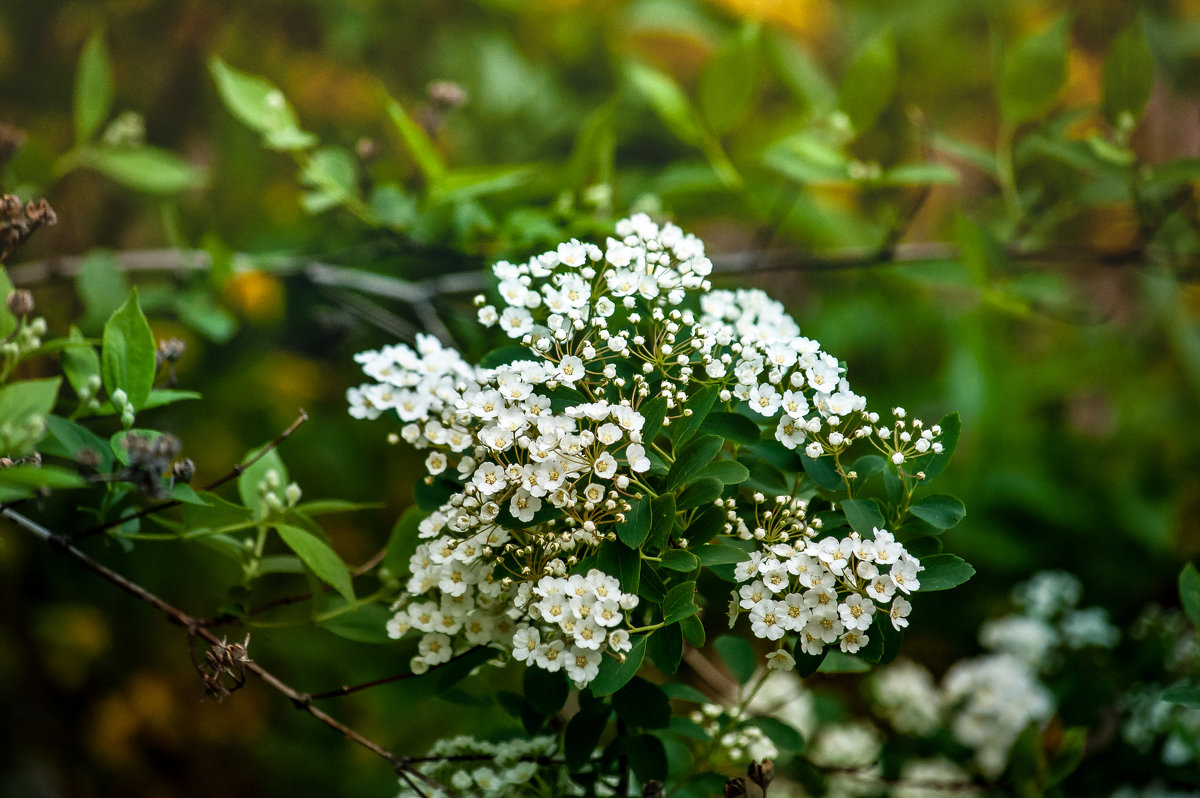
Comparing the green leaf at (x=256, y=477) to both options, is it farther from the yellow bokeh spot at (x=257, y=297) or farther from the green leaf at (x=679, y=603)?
the yellow bokeh spot at (x=257, y=297)

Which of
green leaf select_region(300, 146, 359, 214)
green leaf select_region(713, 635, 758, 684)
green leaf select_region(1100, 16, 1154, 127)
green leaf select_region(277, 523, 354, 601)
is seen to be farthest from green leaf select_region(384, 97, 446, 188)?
green leaf select_region(1100, 16, 1154, 127)

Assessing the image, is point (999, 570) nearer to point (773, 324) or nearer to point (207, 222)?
point (773, 324)

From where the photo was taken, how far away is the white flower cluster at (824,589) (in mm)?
443

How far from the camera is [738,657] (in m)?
0.65

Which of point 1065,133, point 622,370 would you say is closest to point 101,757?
point 622,370

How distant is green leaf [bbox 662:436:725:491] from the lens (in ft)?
1.56

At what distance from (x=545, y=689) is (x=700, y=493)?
19 cm

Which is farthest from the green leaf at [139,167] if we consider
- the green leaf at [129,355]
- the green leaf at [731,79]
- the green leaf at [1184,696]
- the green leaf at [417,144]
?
the green leaf at [1184,696]

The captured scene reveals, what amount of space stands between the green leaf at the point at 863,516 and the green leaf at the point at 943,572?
3 cm

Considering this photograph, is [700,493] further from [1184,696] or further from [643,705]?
[1184,696]

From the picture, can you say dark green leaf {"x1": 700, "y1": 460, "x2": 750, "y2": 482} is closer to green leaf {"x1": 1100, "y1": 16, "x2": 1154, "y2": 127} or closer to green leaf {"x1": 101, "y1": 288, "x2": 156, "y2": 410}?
green leaf {"x1": 101, "y1": 288, "x2": 156, "y2": 410}

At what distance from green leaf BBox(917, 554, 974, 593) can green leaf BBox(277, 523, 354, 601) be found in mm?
369

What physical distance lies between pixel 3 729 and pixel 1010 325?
1.98 meters

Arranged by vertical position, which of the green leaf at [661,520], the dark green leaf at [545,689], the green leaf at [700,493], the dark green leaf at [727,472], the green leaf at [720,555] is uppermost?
the dark green leaf at [727,472]
